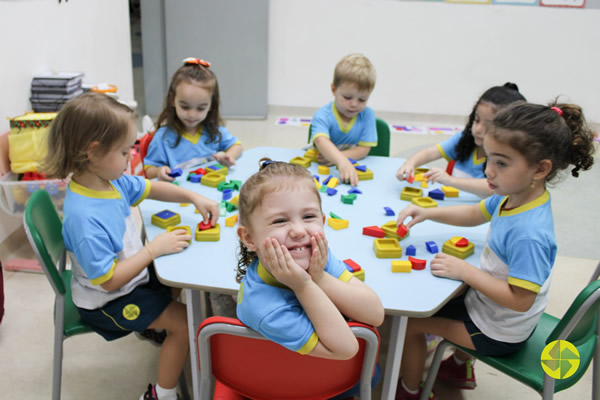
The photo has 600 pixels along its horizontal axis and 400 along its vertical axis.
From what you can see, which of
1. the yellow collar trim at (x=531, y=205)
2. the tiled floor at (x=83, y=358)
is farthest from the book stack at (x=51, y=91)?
the yellow collar trim at (x=531, y=205)

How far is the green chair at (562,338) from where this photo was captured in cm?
139

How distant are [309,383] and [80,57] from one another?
3.45 metres

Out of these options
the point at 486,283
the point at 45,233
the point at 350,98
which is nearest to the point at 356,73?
the point at 350,98

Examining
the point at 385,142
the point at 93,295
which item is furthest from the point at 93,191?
the point at 385,142

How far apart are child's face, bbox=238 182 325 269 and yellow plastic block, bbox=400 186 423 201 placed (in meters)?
0.98

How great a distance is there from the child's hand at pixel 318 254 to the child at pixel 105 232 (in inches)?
24.5

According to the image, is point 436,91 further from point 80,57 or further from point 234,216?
point 234,216

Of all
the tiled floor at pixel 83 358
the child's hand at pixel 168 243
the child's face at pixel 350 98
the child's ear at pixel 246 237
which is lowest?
the tiled floor at pixel 83 358

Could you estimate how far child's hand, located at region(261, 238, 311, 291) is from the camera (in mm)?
1063

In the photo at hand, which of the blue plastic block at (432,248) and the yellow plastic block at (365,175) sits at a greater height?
the yellow plastic block at (365,175)

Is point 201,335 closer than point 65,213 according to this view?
Yes

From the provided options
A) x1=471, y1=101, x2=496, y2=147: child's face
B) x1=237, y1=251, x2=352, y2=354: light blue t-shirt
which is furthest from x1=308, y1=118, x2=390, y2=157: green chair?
x1=237, y1=251, x2=352, y2=354: light blue t-shirt

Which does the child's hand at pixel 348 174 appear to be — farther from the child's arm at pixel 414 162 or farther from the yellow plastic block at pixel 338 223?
the yellow plastic block at pixel 338 223

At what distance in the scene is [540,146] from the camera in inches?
57.7
